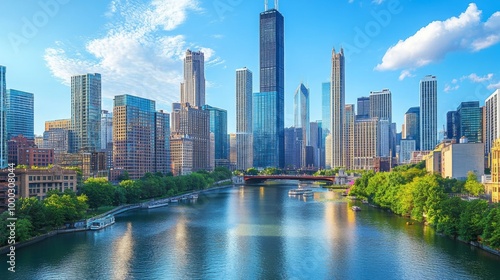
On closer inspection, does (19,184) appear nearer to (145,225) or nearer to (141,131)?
(145,225)

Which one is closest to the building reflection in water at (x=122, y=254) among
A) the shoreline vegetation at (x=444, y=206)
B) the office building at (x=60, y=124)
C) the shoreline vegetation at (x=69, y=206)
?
the shoreline vegetation at (x=69, y=206)

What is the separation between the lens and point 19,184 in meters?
51.3

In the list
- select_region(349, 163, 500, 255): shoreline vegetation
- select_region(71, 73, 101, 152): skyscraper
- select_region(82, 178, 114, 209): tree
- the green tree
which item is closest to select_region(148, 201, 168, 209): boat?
select_region(82, 178, 114, 209): tree

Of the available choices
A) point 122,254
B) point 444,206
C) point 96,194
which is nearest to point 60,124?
point 96,194

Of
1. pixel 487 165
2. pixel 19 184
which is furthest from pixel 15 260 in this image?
pixel 487 165

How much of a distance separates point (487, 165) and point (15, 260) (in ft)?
370

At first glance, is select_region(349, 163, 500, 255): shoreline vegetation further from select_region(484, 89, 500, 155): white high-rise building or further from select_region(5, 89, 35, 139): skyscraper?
select_region(5, 89, 35, 139): skyscraper

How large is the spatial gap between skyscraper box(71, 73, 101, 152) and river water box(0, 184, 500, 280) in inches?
4104

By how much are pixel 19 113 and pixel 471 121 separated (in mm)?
194029

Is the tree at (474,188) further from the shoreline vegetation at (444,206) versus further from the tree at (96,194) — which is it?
the tree at (96,194)

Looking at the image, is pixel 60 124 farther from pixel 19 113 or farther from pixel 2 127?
pixel 2 127

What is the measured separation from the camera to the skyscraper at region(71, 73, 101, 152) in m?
151

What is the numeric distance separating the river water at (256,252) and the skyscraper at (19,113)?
386 ft

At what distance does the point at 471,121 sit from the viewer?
6949 inches
